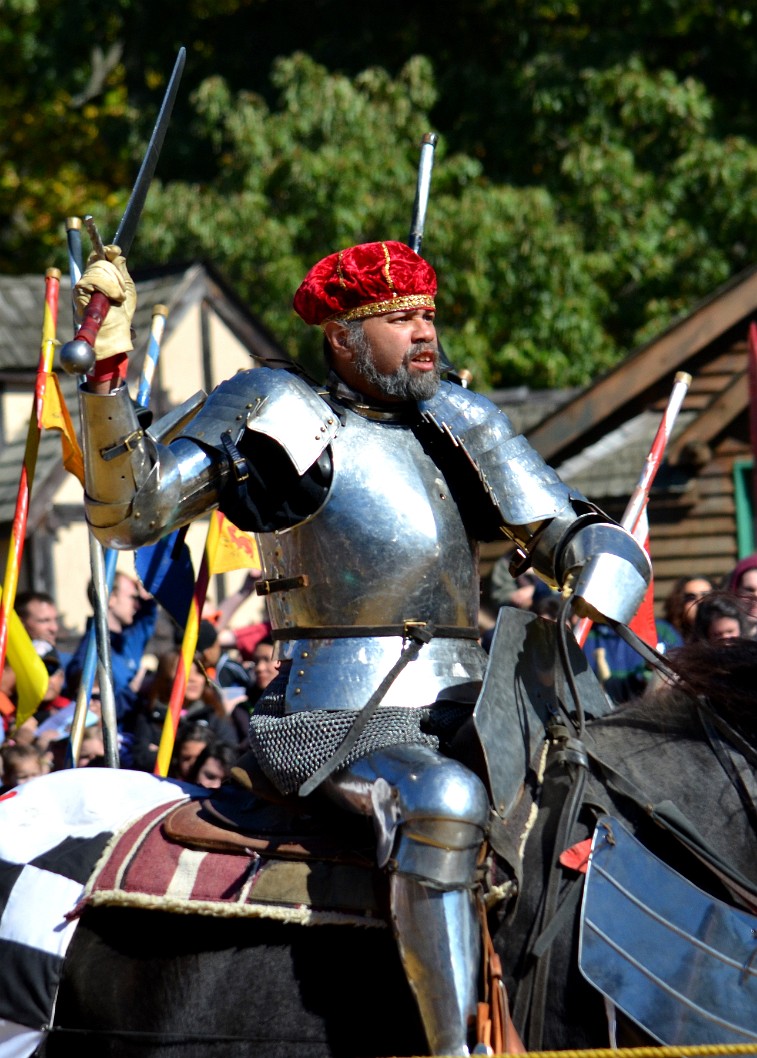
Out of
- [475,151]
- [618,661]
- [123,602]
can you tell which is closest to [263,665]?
[123,602]

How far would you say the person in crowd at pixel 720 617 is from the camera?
378cm

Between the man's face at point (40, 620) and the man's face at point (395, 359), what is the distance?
4075 millimetres

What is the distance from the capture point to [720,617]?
4.49 m

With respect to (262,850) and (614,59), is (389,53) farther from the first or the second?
(262,850)

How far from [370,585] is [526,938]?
87 cm

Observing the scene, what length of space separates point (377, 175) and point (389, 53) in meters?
4.59

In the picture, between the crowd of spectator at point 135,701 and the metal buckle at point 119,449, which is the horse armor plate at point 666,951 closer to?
the metal buckle at point 119,449

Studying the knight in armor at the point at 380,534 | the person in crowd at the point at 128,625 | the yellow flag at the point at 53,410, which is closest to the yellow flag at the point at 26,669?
the yellow flag at the point at 53,410

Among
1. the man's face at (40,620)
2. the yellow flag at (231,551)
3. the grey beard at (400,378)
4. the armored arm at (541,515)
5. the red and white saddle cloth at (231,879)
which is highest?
the grey beard at (400,378)

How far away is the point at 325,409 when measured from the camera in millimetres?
3693

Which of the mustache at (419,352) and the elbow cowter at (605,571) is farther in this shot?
the mustache at (419,352)

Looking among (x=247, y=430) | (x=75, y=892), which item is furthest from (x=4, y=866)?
(x=247, y=430)

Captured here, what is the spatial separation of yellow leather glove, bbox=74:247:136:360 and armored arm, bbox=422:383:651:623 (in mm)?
831

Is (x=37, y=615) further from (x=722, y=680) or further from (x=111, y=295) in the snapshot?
(x=722, y=680)
